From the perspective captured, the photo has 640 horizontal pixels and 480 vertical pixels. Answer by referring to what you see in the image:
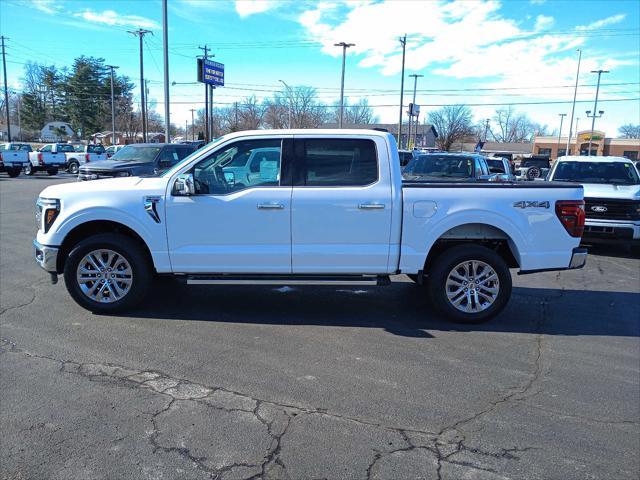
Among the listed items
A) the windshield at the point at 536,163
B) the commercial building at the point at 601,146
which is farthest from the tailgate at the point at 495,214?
the commercial building at the point at 601,146

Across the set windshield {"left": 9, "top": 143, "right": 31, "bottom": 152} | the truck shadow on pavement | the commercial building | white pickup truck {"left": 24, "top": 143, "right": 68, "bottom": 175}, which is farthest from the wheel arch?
the commercial building

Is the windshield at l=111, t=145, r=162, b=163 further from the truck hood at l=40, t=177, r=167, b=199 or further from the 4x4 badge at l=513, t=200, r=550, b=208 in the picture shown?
the 4x4 badge at l=513, t=200, r=550, b=208

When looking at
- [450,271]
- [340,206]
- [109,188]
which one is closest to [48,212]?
[109,188]

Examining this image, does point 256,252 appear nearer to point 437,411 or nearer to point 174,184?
point 174,184

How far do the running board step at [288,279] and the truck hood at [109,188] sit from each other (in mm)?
1065

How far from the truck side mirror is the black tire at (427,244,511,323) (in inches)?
110

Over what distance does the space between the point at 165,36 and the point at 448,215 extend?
24802mm

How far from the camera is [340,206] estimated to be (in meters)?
5.36

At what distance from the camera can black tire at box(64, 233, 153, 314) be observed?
218 inches

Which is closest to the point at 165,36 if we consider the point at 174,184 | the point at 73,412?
the point at 174,184

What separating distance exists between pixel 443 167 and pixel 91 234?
867 cm

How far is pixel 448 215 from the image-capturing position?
5.41 meters

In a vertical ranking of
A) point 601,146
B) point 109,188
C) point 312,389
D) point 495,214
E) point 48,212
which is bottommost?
point 312,389

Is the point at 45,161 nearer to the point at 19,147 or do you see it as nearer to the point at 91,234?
the point at 19,147
